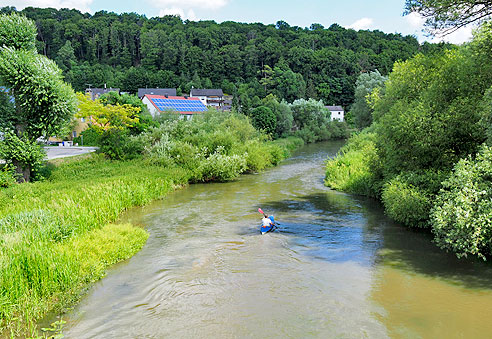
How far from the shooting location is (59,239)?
14.3m

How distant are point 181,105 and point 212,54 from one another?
243ft

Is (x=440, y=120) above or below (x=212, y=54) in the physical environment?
below

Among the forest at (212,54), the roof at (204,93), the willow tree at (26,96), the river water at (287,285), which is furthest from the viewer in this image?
the forest at (212,54)

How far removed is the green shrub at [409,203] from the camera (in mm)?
17000

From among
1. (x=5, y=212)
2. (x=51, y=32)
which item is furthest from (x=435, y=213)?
(x=51, y=32)

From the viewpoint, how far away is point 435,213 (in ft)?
41.6

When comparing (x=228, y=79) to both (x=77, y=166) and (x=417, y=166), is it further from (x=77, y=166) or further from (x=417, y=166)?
(x=417, y=166)

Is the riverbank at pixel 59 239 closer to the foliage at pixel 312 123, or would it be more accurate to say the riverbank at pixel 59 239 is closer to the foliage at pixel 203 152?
the foliage at pixel 203 152

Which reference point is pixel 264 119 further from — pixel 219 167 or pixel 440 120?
pixel 440 120

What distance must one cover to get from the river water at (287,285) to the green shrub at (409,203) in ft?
2.24

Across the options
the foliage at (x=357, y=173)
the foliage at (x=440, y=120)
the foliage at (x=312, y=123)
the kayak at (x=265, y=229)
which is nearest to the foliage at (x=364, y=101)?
the foliage at (x=312, y=123)

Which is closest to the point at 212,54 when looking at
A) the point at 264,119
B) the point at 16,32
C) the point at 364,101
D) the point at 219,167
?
the point at 264,119

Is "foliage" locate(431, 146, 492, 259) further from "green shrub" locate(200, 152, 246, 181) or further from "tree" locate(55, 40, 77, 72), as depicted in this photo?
"tree" locate(55, 40, 77, 72)

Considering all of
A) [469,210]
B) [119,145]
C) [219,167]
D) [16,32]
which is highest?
[16,32]
